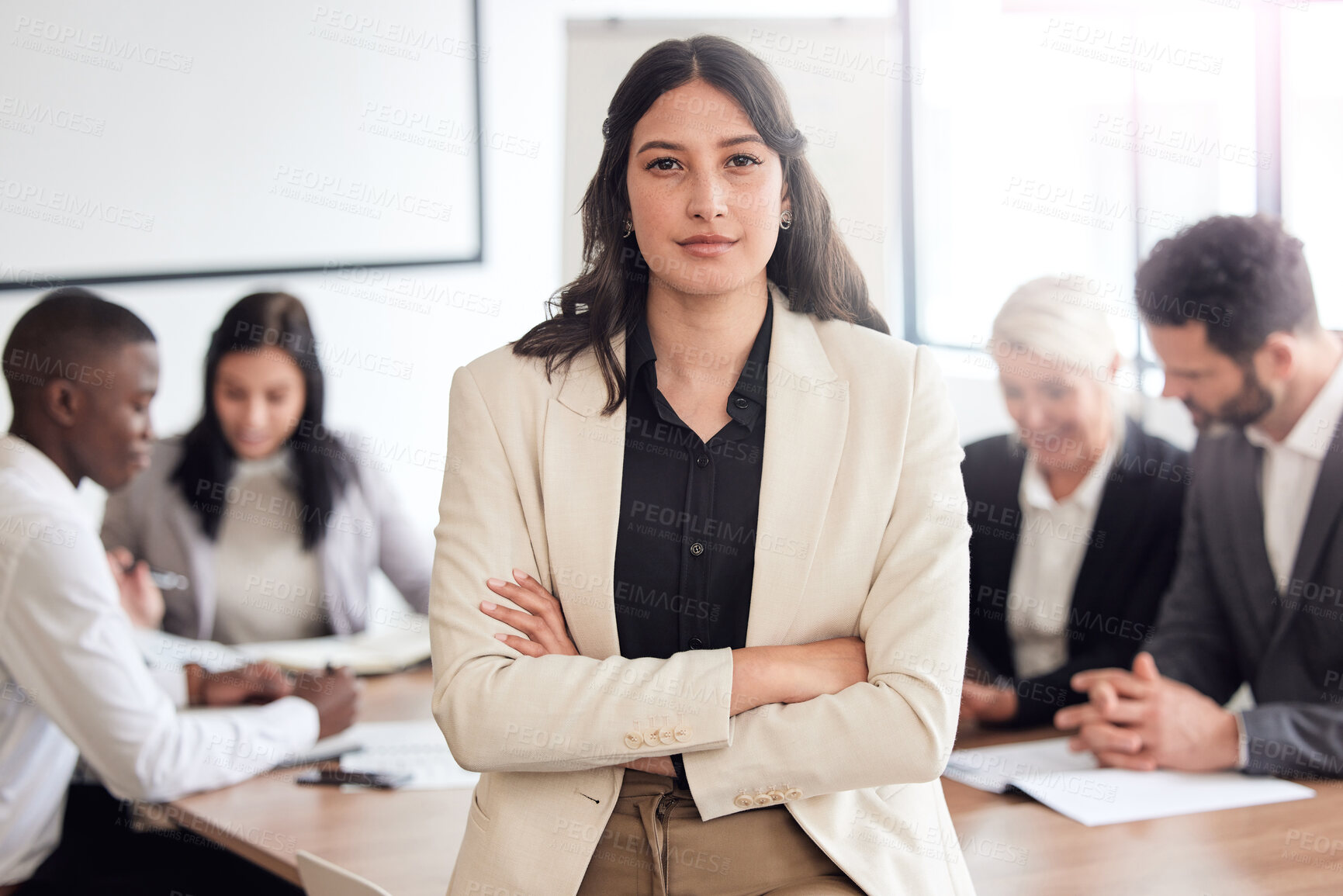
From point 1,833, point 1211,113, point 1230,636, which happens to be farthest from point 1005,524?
point 1,833

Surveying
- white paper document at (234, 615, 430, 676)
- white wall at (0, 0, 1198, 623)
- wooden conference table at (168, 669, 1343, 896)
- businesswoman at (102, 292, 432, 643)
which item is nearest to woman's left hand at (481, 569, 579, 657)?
wooden conference table at (168, 669, 1343, 896)

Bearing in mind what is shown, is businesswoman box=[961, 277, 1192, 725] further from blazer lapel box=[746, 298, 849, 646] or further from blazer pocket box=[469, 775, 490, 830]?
blazer pocket box=[469, 775, 490, 830]

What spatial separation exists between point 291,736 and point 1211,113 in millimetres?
3518

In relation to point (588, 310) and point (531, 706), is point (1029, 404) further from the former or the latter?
point (531, 706)

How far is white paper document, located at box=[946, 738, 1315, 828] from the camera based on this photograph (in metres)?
1.81

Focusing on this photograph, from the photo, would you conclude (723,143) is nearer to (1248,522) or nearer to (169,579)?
(1248,522)

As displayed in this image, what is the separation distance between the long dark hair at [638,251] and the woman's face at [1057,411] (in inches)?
55.7

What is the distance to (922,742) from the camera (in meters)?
1.34

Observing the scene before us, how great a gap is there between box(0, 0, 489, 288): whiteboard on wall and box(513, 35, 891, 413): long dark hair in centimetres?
287

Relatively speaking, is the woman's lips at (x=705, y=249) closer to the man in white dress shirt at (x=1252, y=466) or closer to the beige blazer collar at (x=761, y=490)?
the beige blazer collar at (x=761, y=490)

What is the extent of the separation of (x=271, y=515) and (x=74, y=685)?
149cm

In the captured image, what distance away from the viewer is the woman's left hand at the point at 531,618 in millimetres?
1445

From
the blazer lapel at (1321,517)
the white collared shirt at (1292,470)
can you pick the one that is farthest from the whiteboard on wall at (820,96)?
the blazer lapel at (1321,517)

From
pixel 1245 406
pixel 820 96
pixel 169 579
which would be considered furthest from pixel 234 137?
pixel 1245 406
